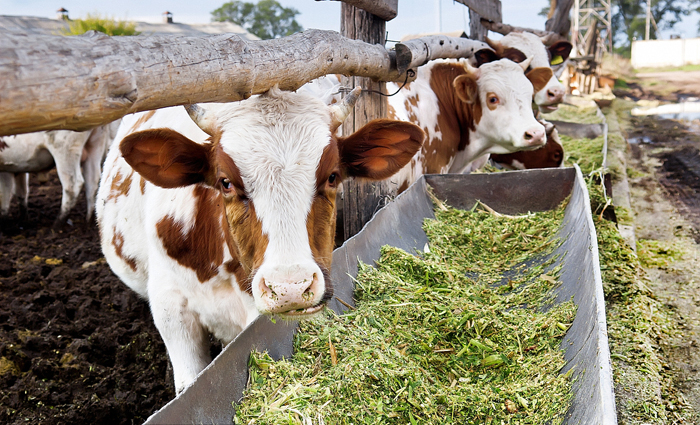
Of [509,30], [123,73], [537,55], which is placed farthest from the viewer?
[509,30]

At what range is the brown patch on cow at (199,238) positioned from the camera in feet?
7.78

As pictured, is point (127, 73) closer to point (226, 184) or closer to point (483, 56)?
point (226, 184)

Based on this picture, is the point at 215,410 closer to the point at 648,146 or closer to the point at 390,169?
the point at 390,169

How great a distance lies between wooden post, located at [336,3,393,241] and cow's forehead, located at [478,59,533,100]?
171 centimetres

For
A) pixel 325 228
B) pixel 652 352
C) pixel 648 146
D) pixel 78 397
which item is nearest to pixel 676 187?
pixel 648 146

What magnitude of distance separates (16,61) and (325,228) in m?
1.17

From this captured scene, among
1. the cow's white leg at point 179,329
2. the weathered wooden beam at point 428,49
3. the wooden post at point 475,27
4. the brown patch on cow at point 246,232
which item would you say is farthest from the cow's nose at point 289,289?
the wooden post at point 475,27

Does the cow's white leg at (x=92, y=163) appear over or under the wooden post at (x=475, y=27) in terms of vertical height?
under

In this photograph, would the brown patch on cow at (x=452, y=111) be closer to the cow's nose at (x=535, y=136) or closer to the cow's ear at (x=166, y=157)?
the cow's nose at (x=535, y=136)

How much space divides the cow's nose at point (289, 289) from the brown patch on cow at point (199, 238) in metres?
0.60

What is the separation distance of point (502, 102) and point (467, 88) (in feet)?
1.11

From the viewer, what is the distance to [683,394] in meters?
2.76

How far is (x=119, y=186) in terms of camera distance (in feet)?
9.96

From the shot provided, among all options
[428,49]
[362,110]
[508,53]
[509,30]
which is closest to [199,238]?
[362,110]
